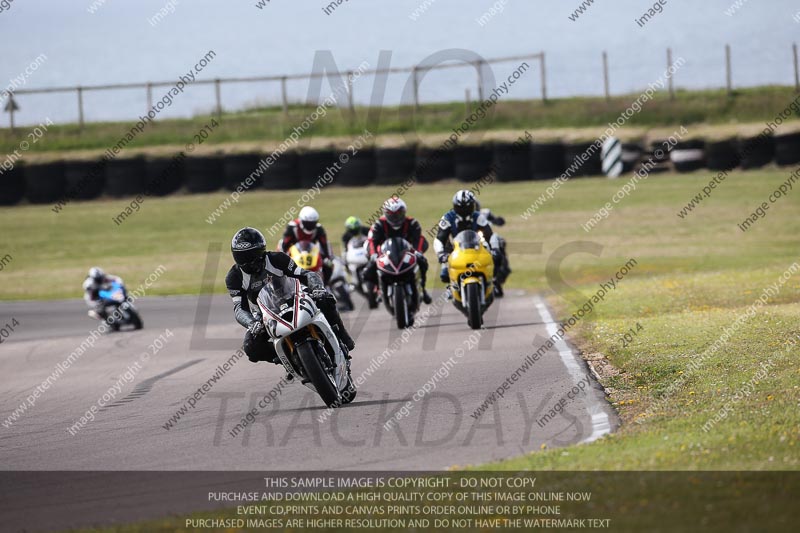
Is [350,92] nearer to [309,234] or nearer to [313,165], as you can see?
[313,165]

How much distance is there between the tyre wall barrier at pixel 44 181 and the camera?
4062 centimetres

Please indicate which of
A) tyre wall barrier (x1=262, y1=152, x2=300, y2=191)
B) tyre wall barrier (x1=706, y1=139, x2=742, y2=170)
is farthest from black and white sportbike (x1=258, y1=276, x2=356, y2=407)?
tyre wall barrier (x1=262, y1=152, x2=300, y2=191)

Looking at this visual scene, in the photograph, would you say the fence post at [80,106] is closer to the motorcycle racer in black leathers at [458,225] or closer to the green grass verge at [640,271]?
the green grass verge at [640,271]

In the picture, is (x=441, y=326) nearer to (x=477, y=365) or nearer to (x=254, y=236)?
(x=477, y=365)

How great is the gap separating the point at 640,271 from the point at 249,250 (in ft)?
61.9

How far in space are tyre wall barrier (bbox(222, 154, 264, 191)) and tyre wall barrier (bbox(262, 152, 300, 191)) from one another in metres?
0.43

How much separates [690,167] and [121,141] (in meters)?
20.6

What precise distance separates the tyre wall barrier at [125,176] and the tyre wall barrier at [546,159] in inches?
514

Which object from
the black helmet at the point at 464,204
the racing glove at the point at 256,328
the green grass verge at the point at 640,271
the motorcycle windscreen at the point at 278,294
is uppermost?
the motorcycle windscreen at the point at 278,294

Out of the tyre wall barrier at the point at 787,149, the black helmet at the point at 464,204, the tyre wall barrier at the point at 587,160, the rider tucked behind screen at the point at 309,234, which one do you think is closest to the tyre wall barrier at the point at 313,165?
the tyre wall barrier at the point at 587,160

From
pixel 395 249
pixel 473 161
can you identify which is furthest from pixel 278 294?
pixel 473 161

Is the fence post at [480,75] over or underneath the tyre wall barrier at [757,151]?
over

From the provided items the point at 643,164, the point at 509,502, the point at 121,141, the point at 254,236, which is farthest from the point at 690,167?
the point at 509,502

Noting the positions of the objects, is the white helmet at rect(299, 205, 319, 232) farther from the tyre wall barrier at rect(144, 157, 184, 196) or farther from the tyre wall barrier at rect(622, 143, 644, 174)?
the tyre wall barrier at rect(144, 157, 184, 196)
